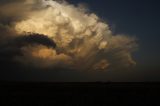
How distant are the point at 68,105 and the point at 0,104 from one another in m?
9.12

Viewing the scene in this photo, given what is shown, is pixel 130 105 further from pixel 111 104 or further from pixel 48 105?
pixel 48 105

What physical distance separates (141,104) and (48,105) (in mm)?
12674

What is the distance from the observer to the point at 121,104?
137ft

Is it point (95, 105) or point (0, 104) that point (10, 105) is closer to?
point (0, 104)

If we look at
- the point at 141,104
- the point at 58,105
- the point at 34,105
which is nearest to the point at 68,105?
the point at 58,105

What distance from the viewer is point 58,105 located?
40.7m

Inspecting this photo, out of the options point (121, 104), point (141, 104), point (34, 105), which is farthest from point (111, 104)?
point (34, 105)

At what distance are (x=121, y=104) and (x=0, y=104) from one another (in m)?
16.4

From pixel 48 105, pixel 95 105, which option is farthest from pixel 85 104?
pixel 48 105

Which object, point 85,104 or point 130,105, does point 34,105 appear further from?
point 130,105

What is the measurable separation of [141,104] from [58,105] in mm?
11339

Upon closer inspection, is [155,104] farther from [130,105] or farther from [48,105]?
A: [48,105]

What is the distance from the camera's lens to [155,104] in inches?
1633

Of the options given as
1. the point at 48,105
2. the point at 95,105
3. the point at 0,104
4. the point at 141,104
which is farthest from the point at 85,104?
the point at 0,104
